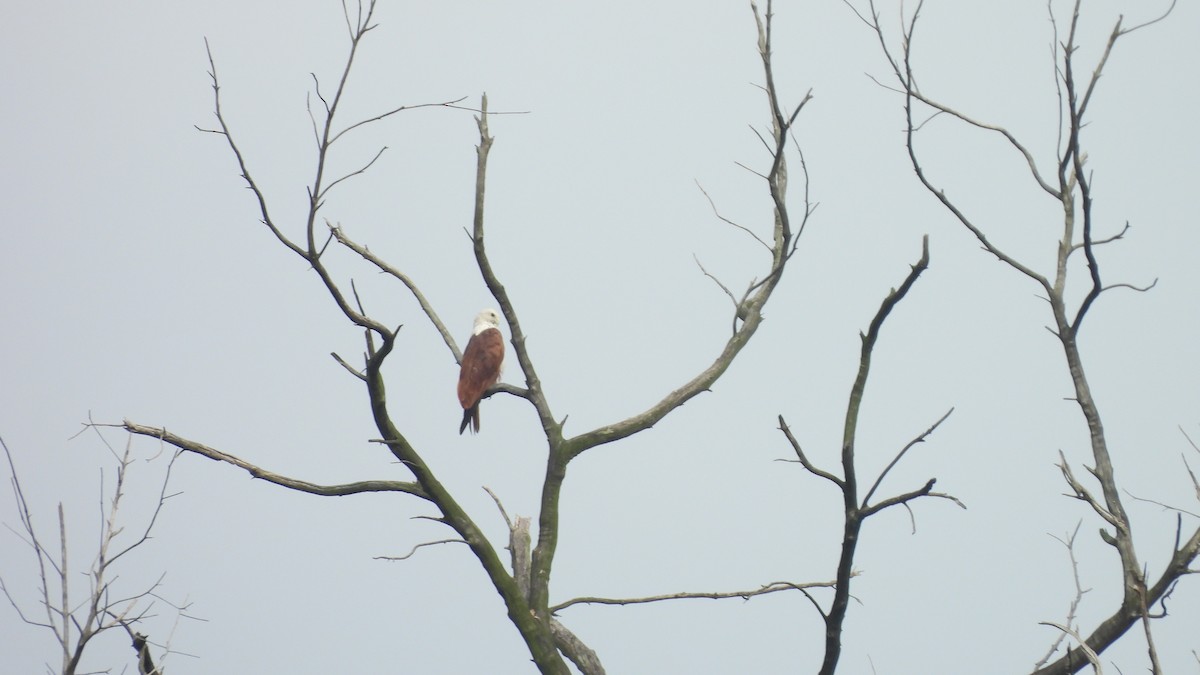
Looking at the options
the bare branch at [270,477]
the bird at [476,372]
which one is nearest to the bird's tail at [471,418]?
the bird at [476,372]

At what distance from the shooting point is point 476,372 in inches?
264

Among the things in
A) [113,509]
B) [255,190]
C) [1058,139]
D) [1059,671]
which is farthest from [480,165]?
[1059,671]

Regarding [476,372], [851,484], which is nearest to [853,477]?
[851,484]

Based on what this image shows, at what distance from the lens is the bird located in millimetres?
6660

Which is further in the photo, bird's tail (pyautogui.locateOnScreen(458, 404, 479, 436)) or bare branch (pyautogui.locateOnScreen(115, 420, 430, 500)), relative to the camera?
bird's tail (pyautogui.locateOnScreen(458, 404, 479, 436))

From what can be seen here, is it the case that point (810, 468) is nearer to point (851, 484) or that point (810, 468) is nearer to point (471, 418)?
point (851, 484)

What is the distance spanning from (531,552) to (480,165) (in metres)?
1.39

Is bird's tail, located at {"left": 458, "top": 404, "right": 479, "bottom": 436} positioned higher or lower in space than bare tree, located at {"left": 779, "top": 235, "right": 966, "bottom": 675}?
higher

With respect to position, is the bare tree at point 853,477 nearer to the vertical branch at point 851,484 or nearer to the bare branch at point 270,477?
the vertical branch at point 851,484

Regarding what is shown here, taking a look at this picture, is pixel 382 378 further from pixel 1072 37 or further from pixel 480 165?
pixel 1072 37

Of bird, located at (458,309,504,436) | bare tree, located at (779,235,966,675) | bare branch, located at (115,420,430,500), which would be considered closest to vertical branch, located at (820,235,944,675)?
bare tree, located at (779,235,966,675)

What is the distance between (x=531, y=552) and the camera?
3963 mm

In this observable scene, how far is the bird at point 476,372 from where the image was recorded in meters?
6.66

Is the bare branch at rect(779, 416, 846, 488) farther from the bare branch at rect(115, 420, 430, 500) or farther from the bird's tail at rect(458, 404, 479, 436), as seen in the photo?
the bird's tail at rect(458, 404, 479, 436)
